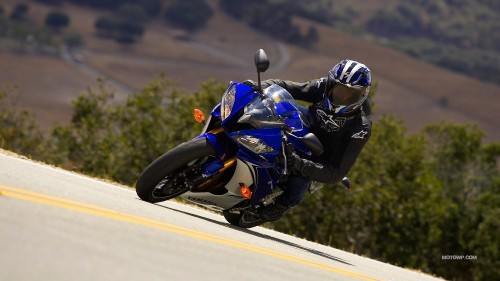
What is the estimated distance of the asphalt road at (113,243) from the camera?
5.16m

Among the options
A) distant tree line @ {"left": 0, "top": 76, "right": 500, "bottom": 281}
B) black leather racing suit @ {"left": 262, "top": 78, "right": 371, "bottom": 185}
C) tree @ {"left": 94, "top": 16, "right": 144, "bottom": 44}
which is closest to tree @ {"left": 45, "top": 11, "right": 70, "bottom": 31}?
tree @ {"left": 94, "top": 16, "right": 144, "bottom": 44}

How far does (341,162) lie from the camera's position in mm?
9773

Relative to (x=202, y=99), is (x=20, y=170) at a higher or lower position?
lower

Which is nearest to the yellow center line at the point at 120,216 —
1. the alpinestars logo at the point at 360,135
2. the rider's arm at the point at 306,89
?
the alpinestars logo at the point at 360,135

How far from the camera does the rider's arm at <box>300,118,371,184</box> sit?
31.4 feet

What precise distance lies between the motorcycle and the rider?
1.03 feet

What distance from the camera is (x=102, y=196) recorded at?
8188 mm

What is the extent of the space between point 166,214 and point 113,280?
3.27 meters

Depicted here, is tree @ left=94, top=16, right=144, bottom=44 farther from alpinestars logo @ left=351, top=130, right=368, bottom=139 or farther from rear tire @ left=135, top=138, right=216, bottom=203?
Answer: rear tire @ left=135, top=138, right=216, bottom=203

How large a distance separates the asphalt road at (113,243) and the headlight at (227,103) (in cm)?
118

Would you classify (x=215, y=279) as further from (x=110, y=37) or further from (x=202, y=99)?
(x=110, y=37)

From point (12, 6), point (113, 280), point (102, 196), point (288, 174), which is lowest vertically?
point (113, 280)

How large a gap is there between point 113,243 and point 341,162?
4.32 meters

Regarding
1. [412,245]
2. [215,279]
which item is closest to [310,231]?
[412,245]
